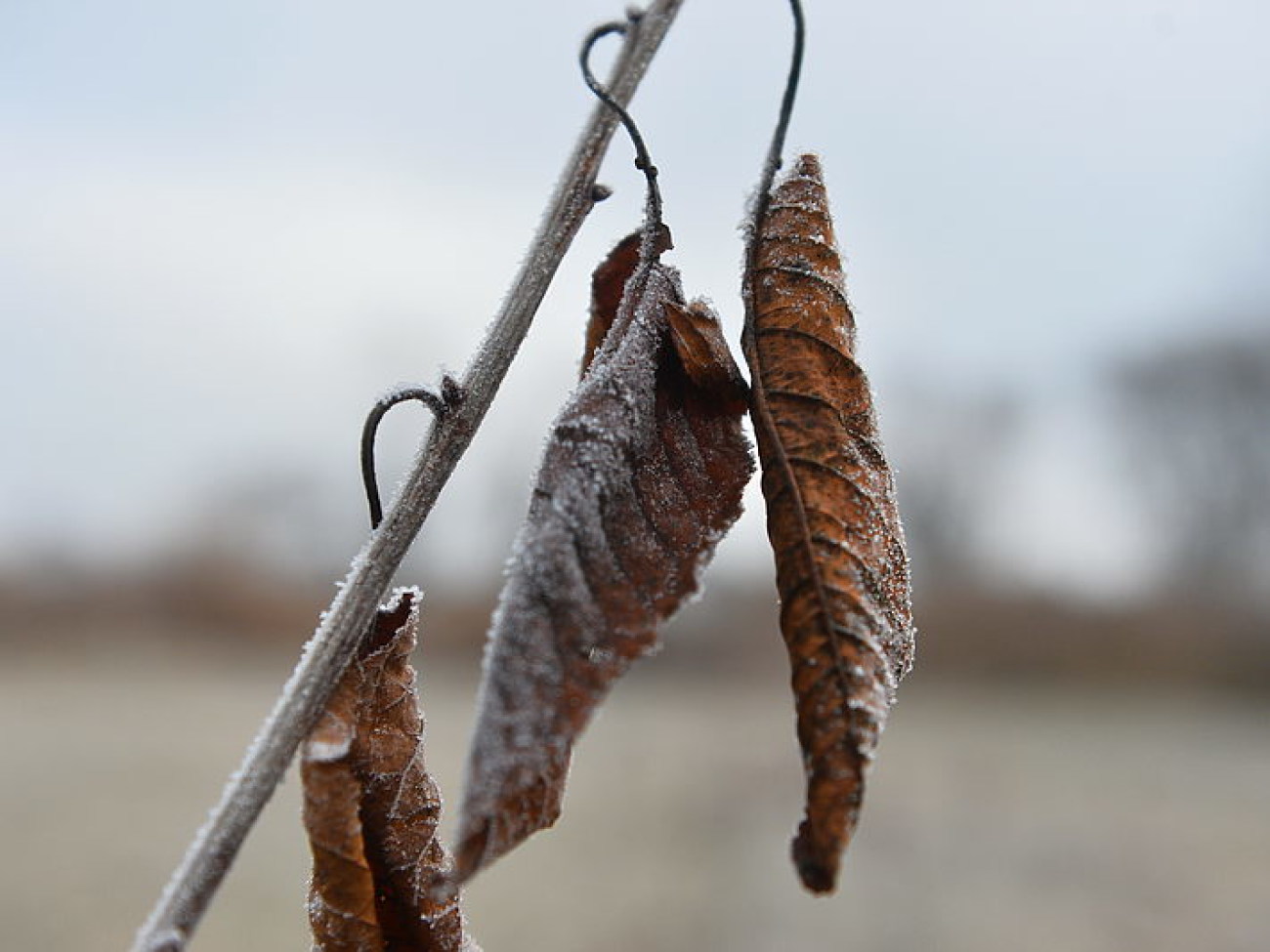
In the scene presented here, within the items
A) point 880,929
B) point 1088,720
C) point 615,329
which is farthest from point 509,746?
point 1088,720

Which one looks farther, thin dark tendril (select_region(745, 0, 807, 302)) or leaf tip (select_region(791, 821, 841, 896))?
thin dark tendril (select_region(745, 0, 807, 302))

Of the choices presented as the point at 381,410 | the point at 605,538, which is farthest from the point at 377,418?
the point at 605,538

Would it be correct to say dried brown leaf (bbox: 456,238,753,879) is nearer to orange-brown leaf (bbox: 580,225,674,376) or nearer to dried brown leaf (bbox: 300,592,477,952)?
orange-brown leaf (bbox: 580,225,674,376)

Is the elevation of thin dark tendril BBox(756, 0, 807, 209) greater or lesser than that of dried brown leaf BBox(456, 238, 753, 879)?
greater

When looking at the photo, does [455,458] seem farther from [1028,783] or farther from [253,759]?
[1028,783]

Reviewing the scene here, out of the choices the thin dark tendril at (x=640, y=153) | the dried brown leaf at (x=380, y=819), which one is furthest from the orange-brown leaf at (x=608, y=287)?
the dried brown leaf at (x=380, y=819)

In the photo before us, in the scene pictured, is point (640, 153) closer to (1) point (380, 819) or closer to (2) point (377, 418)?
(2) point (377, 418)

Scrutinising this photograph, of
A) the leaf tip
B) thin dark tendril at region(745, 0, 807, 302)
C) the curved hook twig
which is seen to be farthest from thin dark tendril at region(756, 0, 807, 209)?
the leaf tip
